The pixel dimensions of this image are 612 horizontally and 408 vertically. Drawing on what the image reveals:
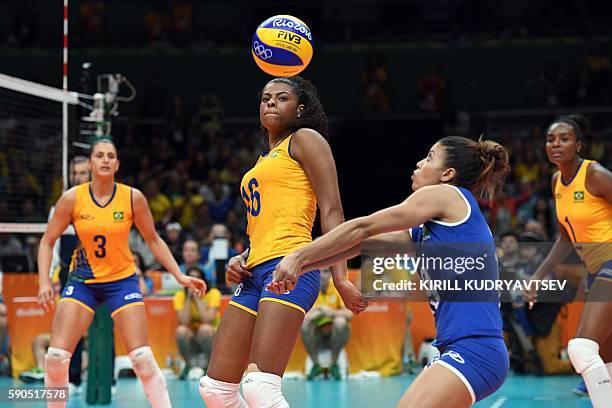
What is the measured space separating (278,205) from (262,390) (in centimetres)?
95

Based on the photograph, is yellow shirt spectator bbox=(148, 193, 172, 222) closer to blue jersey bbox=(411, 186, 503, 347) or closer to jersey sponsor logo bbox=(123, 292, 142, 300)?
jersey sponsor logo bbox=(123, 292, 142, 300)

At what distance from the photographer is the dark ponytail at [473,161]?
3.93 metres

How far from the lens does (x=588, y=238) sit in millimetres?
6645

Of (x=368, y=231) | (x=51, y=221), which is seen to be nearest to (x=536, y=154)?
(x=51, y=221)

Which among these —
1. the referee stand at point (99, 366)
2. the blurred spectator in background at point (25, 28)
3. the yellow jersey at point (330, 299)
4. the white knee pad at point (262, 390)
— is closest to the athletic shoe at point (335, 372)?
the yellow jersey at point (330, 299)

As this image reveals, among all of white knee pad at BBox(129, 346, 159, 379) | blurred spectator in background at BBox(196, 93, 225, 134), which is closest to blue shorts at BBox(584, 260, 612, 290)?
white knee pad at BBox(129, 346, 159, 379)

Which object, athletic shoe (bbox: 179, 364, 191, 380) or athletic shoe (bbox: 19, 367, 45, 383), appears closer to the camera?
athletic shoe (bbox: 19, 367, 45, 383)

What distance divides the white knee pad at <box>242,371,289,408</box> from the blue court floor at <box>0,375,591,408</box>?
4151 mm

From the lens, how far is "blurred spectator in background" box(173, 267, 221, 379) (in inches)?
416

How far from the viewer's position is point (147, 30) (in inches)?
793

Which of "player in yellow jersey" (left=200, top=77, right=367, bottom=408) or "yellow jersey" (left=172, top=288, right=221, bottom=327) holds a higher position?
"player in yellow jersey" (left=200, top=77, right=367, bottom=408)

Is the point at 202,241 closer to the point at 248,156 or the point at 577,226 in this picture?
the point at 248,156

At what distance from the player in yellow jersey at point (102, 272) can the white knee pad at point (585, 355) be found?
108 inches

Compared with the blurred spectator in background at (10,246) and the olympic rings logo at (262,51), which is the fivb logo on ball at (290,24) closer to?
the olympic rings logo at (262,51)
